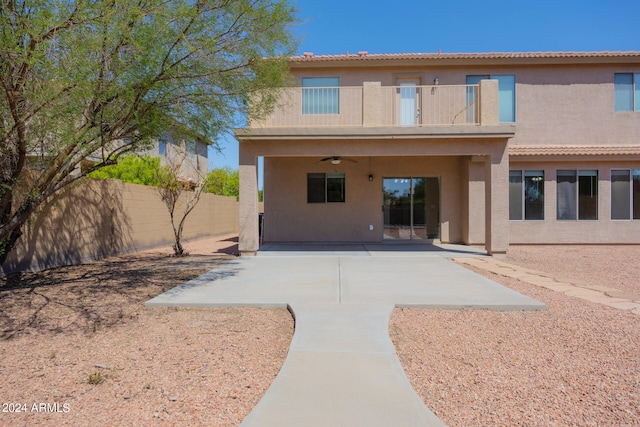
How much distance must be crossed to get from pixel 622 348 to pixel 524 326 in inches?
41.4

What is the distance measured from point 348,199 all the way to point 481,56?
6.98m

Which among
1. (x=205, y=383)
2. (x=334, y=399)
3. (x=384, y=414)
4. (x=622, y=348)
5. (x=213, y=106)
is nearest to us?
(x=384, y=414)

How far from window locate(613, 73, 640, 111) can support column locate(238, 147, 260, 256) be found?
44.5 feet

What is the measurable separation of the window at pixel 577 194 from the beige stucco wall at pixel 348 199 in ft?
11.8

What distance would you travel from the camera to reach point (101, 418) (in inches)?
121

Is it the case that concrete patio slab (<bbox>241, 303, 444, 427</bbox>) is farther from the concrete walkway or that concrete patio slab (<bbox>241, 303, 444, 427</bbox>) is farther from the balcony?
the balcony

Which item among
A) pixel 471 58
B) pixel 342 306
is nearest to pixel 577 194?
pixel 471 58

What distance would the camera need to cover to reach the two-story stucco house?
14.1 m

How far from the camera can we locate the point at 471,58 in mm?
14250

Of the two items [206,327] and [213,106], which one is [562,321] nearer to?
[206,327]

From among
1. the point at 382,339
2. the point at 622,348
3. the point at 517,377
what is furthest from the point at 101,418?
the point at 622,348

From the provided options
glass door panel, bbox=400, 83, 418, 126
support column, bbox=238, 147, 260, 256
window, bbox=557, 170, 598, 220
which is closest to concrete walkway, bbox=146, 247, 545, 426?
support column, bbox=238, 147, 260, 256

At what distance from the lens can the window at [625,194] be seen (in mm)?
14391

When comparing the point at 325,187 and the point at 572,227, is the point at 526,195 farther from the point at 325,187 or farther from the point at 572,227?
the point at 325,187
